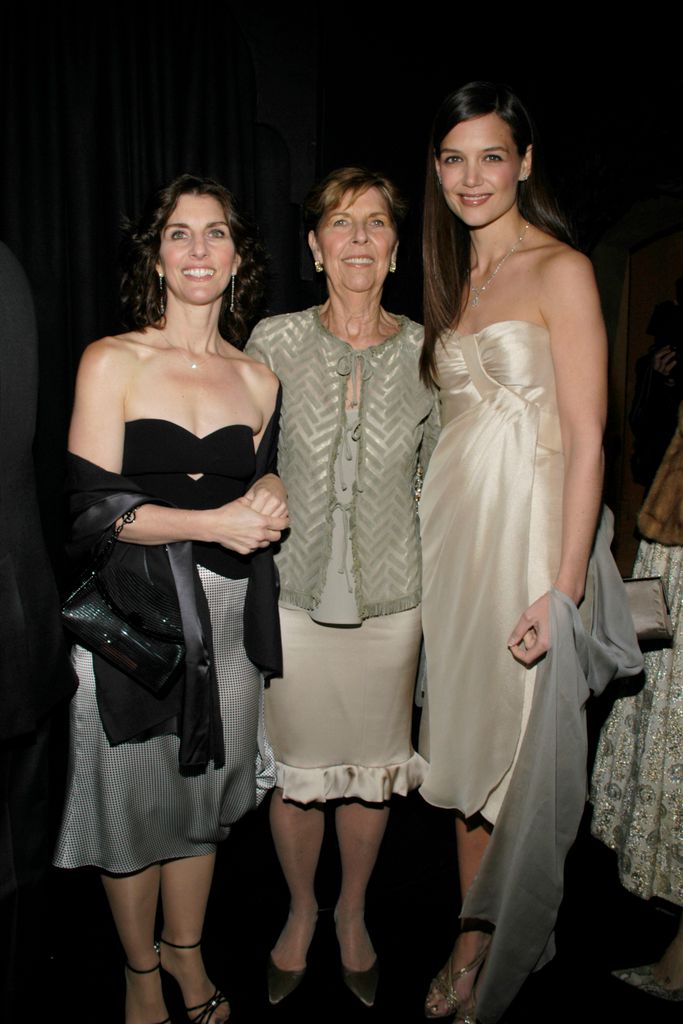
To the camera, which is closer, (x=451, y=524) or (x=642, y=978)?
(x=451, y=524)

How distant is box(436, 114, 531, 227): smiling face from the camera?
205 centimetres

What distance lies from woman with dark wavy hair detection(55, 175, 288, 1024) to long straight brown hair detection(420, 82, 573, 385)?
0.44 metres

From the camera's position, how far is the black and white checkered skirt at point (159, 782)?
1964 millimetres

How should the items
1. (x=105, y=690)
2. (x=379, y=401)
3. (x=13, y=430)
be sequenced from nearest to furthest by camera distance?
(x=13, y=430)
(x=105, y=690)
(x=379, y=401)

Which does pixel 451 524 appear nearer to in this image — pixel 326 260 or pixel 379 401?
pixel 379 401

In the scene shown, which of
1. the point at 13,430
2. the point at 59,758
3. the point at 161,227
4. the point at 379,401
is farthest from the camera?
the point at 59,758

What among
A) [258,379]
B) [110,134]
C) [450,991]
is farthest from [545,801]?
[110,134]

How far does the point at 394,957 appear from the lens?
251 centimetres

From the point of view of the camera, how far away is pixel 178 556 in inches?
76.9

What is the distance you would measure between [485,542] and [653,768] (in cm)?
87

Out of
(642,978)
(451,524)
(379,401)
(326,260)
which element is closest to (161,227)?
(326,260)

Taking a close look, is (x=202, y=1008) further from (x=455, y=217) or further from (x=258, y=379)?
(x=455, y=217)

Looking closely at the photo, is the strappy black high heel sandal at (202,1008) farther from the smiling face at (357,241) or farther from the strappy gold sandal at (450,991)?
the smiling face at (357,241)

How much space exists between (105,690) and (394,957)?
49.8 inches
